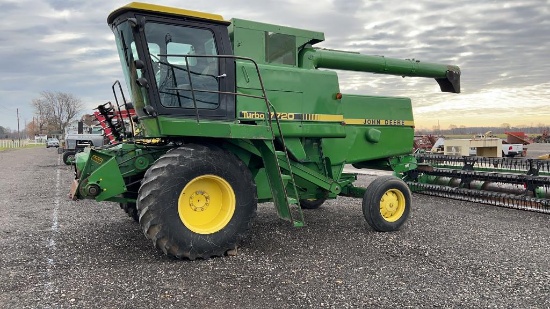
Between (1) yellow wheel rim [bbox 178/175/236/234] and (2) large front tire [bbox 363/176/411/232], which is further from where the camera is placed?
(2) large front tire [bbox 363/176/411/232]

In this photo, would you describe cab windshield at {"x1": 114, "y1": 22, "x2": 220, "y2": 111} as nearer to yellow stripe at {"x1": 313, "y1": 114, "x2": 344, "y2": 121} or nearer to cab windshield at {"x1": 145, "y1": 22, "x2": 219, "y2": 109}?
cab windshield at {"x1": 145, "y1": 22, "x2": 219, "y2": 109}

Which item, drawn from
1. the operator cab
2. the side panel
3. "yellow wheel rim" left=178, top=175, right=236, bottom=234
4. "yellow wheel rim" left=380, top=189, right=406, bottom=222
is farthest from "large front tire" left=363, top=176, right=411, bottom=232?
the operator cab

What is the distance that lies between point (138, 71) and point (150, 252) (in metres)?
2.24

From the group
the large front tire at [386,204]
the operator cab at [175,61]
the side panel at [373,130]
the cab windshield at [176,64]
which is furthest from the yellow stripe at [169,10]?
the large front tire at [386,204]

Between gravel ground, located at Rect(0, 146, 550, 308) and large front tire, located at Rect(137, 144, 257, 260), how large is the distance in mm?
266

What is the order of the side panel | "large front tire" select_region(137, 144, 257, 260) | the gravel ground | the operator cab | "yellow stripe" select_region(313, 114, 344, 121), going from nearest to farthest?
the gravel ground
"large front tire" select_region(137, 144, 257, 260)
the operator cab
"yellow stripe" select_region(313, 114, 344, 121)
the side panel

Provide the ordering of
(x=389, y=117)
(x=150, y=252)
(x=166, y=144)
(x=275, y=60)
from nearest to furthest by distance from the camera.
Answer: (x=150, y=252), (x=166, y=144), (x=275, y=60), (x=389, y=117)

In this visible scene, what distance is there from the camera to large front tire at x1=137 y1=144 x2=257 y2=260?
196 inches

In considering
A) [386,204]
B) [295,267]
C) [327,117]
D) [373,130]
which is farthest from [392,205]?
[295,267]

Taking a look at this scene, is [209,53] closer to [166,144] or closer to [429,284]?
[166,144]

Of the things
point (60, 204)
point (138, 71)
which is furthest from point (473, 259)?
point (60, 204)

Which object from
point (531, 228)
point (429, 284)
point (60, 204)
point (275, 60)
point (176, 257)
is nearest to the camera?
point (429, 284)

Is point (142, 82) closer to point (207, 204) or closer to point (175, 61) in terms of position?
point (175, 61)

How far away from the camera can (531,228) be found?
7176mm
